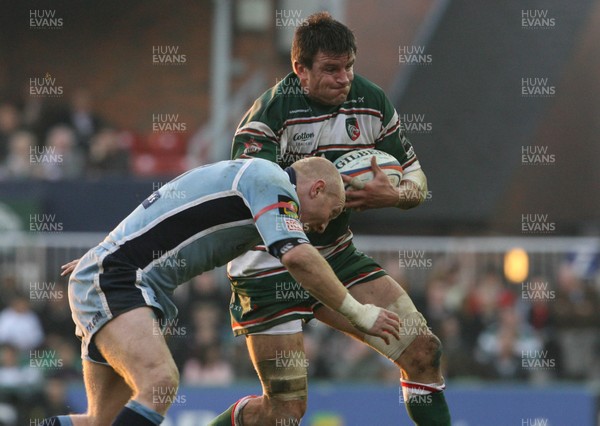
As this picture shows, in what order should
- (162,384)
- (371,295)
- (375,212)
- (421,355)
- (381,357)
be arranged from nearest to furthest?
(162,384) → (421,355) → (371,295) → (381,357) → (375,212)

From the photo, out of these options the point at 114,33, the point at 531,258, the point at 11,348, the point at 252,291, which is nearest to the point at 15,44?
the point at 114,33

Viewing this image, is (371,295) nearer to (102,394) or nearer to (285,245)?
(285,245)

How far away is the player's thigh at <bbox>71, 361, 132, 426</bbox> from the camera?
6723mm

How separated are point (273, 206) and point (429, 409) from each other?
6.40 ft

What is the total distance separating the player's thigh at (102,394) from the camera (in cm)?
672

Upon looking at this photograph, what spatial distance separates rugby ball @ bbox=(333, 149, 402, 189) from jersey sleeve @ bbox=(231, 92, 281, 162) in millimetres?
413

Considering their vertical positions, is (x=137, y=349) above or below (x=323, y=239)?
below

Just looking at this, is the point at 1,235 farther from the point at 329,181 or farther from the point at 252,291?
the point at 329,181

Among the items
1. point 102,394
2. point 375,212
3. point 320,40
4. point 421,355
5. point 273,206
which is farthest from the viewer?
point 375,212

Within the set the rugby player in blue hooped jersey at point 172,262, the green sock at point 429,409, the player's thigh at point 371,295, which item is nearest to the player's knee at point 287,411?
the player's thigh at point 371,295

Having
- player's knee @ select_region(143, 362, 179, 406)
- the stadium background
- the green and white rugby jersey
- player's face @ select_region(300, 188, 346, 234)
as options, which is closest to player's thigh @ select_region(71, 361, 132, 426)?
player's knee @ select_region(143, 362, 179, 406)

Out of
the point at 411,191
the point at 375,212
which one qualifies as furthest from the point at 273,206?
the point at 375,212

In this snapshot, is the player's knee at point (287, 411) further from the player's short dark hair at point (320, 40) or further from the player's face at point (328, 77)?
the player's short dark hair at point (320, 40)

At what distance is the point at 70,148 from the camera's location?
15.3 m
